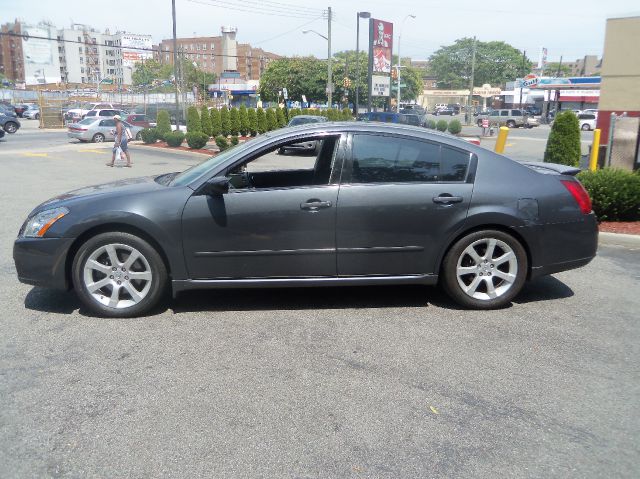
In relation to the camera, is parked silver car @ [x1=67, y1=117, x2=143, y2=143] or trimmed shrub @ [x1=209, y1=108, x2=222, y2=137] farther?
parked silver car @ [x1=67, y1=117, x2=143, y2=143]

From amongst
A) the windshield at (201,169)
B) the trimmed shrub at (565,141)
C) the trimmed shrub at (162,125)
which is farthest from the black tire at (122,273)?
the trimmed shrub at (162,125)

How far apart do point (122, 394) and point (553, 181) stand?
402cm

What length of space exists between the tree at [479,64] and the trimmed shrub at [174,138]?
109801 millimetres

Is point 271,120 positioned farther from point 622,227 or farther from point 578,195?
point 578,195

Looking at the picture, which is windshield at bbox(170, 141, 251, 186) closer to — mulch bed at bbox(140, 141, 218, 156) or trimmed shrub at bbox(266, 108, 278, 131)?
mulch bed at bbox(140, 141, 218, 156)

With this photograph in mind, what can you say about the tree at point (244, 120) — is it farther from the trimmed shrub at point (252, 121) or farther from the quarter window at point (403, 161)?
the quarter window at point (403, 161)

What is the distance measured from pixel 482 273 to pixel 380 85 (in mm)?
37682

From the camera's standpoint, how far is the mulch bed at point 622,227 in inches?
319

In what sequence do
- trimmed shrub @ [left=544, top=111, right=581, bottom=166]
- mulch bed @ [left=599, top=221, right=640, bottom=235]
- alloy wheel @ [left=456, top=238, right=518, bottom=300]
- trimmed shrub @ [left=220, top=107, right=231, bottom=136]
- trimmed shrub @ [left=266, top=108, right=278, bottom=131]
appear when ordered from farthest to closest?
trimmed shrub @ [left=266, top=108, right=278, bottom=131]
trimmed shrub @ [left=220, top=107, right=231, bottom=136]
trimmed shrub @ [left=544, top=111, right=581, bottom=166]
mulch bed @ [left=599, top=221, right=640, bottom=235]
alloy wheel @ [left=456, top=238, right=518, bottom=300]

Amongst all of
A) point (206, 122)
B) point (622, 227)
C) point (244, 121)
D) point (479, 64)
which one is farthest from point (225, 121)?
point (479, 64)

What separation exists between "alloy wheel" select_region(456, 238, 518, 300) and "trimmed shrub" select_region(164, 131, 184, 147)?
22.1 m

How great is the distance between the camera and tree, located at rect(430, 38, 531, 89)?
12500cm

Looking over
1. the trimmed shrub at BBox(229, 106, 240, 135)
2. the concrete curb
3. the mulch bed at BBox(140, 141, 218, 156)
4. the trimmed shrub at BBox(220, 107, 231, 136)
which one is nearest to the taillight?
the concrete curb

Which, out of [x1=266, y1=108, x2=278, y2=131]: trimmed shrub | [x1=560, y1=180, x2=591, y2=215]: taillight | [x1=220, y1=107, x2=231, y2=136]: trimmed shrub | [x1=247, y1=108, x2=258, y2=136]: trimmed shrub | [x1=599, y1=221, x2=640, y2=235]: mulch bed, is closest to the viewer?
[x1=560, y1=180, x2=591, y2=215]: taillight
